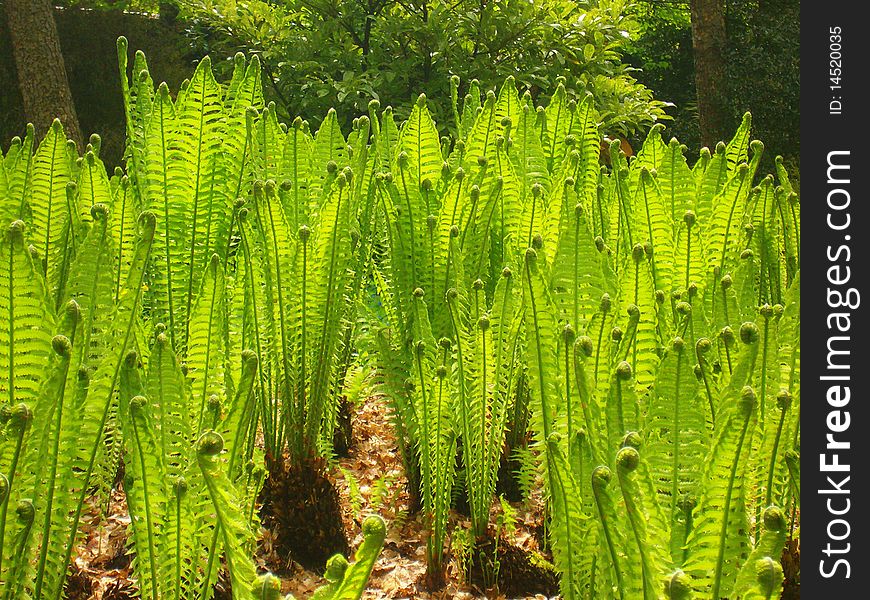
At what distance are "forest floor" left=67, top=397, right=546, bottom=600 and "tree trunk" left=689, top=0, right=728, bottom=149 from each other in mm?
8029

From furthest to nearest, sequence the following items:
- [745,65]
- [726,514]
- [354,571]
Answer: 1. [745,65]
2. [726,514]
3. [354,571]

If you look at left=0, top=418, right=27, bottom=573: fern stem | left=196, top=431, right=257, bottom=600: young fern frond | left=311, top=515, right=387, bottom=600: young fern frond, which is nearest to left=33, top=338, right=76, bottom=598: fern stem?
left=0, top=418, right=27, bottom=573: fern stem

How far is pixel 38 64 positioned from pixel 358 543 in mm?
5104

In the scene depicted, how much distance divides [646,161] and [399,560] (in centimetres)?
111

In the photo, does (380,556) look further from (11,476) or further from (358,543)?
(11,476)

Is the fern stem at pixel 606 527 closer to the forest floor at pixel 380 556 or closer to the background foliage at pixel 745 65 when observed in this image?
the forest floor at pixel 380 556

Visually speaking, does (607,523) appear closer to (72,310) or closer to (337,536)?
(72,310)

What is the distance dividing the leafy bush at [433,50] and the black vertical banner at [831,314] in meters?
3.96

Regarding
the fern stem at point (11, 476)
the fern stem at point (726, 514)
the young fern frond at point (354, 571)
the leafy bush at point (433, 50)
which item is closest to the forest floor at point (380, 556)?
the fern stem at point (11, 476)

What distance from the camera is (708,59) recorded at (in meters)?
8.77

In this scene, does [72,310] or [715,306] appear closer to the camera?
[72,310]

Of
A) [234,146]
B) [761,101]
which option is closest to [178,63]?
[761,101]

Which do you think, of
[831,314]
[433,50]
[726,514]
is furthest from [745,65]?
[726,514]

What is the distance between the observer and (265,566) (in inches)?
52.4
